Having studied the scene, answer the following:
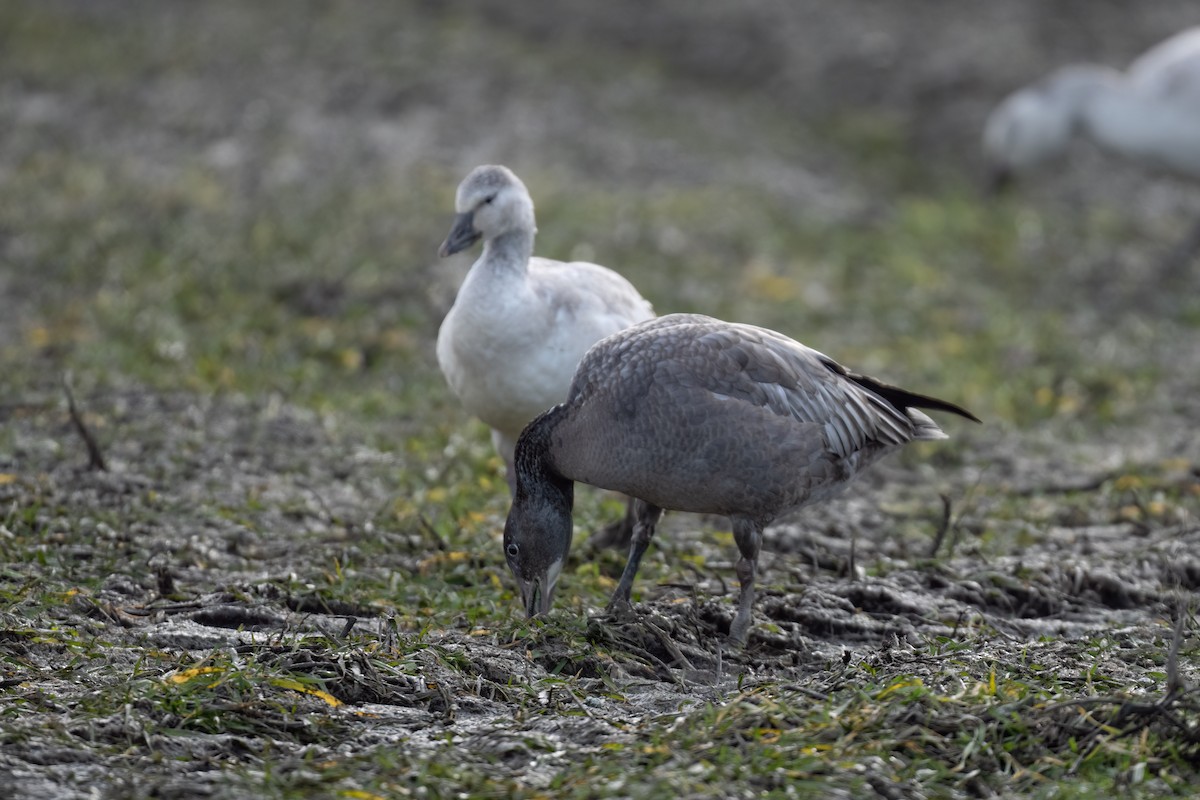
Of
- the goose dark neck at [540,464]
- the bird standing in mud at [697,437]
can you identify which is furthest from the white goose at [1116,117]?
the goose dark neck at [540,464]

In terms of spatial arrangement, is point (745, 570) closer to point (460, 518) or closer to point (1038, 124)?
point (460, 518)

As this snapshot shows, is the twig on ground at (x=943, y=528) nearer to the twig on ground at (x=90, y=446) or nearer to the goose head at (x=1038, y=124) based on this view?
the twig on ground at (x=90, y=446)

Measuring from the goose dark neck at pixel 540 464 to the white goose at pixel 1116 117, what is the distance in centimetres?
747

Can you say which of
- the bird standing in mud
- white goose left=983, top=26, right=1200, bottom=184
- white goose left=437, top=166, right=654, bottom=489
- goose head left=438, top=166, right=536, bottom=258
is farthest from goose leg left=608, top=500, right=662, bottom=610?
white goose left=983, top=26, right=1200, bottom=184

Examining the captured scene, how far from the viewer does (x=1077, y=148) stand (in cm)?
1281

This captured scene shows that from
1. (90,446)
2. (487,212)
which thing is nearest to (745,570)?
(487,212)

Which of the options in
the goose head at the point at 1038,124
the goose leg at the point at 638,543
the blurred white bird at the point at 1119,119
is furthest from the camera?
the goose head at the point at 1038,124

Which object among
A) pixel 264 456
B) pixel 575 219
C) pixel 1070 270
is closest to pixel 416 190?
pixel 575 219

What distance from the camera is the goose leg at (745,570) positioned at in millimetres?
5008

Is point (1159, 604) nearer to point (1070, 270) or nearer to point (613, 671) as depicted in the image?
point (613, 671)

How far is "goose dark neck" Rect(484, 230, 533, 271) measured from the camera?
233 inches

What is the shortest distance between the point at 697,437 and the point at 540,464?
0.61 m

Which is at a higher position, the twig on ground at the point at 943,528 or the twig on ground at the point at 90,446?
the twig on ground at the point at 943,528

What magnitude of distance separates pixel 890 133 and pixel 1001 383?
183 inches
